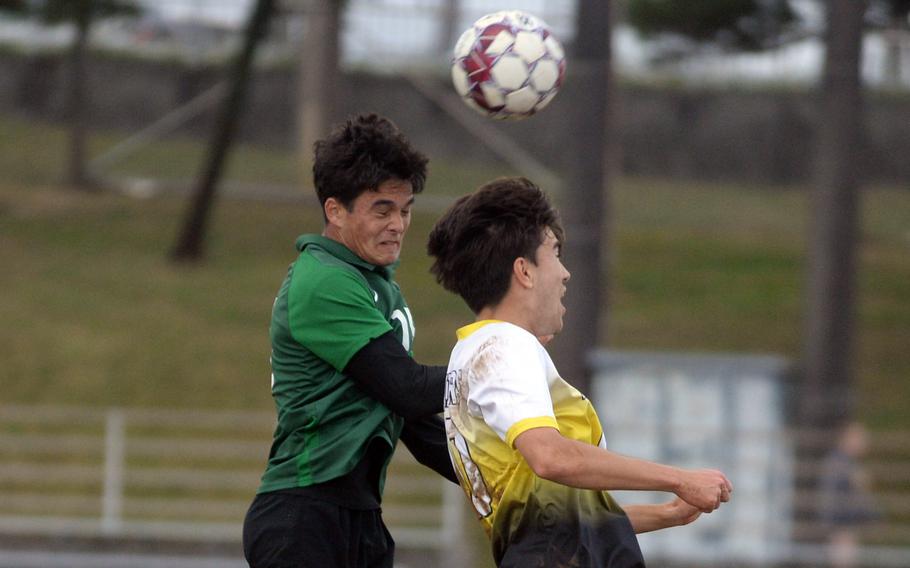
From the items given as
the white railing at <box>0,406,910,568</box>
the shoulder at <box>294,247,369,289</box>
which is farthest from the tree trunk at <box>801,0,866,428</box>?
the shoulder at <box>294,247,369,289</box>

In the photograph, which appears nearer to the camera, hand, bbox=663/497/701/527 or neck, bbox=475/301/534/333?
neck, bbox=475/301/534/333

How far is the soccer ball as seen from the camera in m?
4.29

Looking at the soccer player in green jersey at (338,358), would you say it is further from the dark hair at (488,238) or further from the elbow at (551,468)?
the elbow at (551,468)

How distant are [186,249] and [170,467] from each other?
20.8 feet

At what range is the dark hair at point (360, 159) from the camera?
370cm

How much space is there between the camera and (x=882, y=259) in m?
20.3

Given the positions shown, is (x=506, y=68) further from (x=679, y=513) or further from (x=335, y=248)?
(x=679, y=513)

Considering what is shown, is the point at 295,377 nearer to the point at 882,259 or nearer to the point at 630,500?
the point at 630,500

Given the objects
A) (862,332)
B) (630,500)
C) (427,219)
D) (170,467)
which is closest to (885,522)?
(630,500)

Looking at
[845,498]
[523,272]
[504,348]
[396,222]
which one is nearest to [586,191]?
[845,498]

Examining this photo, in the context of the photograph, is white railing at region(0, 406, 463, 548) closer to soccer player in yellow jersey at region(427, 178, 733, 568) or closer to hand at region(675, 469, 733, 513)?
soccer player in yellow jersey at region(427, 178, 733, 568)

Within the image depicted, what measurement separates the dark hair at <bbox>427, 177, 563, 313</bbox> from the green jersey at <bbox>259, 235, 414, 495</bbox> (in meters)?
0.39

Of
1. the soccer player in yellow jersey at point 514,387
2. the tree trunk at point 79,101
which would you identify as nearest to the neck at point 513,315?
the soccer player in yellow jersey at point 514,387

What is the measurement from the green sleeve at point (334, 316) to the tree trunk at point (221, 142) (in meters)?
14.4
